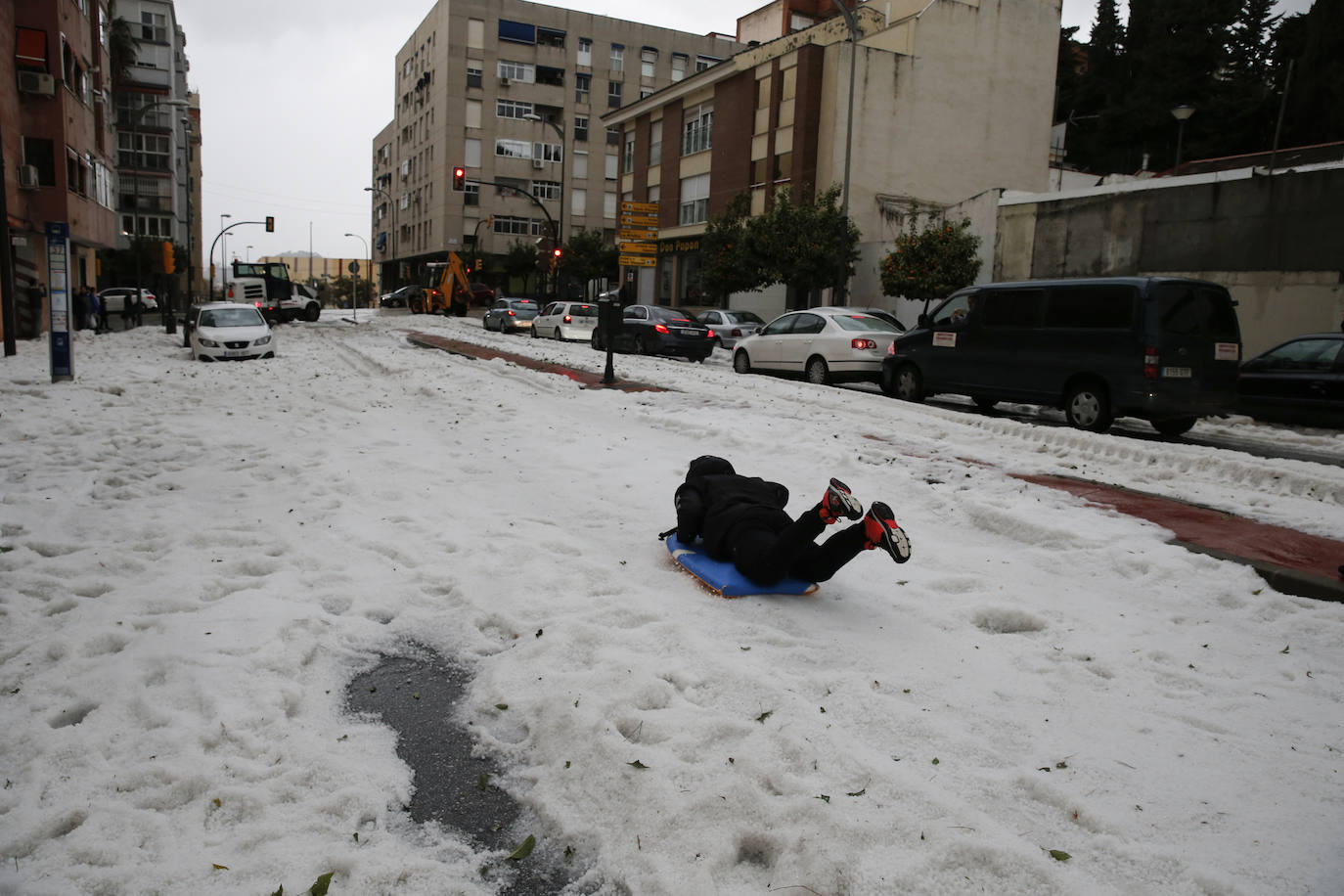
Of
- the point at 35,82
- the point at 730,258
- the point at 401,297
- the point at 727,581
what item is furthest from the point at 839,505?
the point at 401,297

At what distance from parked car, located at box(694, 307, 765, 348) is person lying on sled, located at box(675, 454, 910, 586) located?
22.4m

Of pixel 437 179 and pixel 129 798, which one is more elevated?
pixel 437 179

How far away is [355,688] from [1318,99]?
45893 millimetres

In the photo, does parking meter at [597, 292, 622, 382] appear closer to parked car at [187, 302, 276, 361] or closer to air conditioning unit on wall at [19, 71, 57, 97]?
parked car at [187, 302, 276, 361]

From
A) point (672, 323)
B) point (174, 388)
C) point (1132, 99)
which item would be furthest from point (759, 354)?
point (1132, 99)

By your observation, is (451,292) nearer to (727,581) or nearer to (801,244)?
(801,244)

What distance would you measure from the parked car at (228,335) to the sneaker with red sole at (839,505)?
1953 cm

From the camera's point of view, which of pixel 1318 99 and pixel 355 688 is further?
pixel 1318 99

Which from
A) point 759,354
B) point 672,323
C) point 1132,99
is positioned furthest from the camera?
point 1132,99

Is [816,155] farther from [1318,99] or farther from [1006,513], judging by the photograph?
[1006,513]

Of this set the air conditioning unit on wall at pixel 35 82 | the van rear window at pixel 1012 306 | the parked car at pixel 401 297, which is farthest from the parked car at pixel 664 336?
the parked car at pixel 401 297

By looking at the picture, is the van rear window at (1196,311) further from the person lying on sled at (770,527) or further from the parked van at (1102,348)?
the person lying on sled at (770,527)

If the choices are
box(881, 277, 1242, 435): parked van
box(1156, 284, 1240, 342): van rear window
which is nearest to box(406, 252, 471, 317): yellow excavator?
box(881, 277, 1242, 435): parked van

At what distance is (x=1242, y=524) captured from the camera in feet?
20.8
